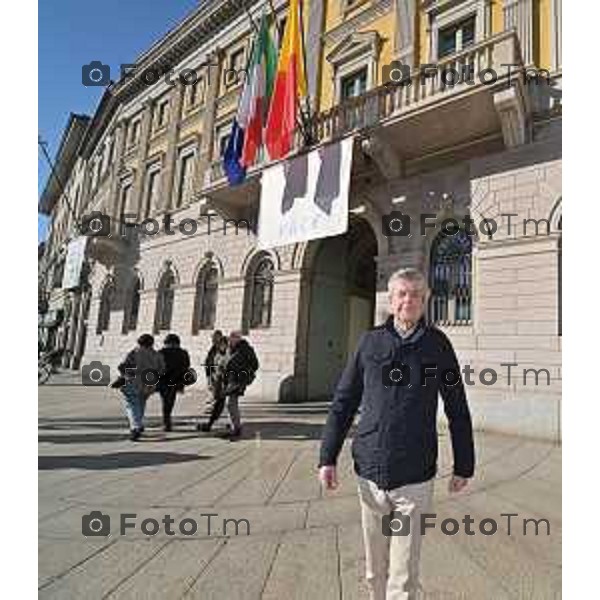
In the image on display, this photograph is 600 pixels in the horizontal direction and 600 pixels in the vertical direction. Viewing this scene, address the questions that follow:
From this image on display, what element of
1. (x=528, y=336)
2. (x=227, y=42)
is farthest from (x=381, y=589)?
(x=227, y=42)

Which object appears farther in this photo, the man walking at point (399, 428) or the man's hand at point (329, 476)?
the man's hand at point (329, 476)

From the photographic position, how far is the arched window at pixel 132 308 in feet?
68.7

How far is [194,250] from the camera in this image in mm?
17875

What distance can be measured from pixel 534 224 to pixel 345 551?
765 centimetres

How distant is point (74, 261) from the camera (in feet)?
83.3

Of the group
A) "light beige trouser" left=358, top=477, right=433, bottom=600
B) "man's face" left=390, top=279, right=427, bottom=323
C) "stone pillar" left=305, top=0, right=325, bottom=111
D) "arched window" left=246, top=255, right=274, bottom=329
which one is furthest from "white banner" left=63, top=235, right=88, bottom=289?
"light beige trouser" left=358, top=477, right=433, bottom=600

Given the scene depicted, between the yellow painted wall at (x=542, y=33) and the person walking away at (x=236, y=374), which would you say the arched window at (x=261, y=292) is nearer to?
the person walking away at (x=236, y=374)

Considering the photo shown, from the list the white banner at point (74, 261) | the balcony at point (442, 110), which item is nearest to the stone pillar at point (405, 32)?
the balcony at point (442, 110)

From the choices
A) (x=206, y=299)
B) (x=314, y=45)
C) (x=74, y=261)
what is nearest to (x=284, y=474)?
(x=206, y=299)

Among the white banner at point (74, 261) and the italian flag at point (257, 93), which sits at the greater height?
the italian flag at point (257, 93)

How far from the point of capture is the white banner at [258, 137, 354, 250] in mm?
11180

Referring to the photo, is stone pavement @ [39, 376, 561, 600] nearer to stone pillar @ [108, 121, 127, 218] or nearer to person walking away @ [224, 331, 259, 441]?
person walking away @ [224, 331, 259, 441]

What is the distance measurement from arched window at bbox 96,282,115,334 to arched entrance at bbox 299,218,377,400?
40.7ft

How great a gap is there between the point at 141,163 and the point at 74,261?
645 cm
